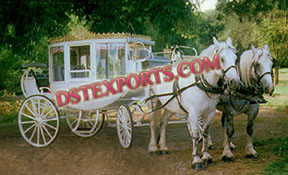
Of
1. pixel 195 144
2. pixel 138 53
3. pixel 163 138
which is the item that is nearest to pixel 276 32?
pixel 138 53

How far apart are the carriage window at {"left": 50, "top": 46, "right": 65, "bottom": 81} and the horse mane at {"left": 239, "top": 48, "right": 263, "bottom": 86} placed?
4597 mm

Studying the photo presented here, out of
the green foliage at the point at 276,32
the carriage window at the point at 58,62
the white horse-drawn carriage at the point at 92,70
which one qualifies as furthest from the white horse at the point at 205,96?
the green foliage at the point at 276,32

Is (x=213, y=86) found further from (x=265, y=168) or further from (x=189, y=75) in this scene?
(x=265, y=168)

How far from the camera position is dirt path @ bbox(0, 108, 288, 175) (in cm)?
632

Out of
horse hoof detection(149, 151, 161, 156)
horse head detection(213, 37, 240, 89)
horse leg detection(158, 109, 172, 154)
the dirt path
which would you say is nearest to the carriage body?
the dirt path

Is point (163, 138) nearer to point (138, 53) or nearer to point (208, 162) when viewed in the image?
point (208, 162)

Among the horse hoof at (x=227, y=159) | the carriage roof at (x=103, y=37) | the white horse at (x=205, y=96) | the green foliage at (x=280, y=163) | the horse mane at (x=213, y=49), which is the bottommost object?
the horse hoof at (x=227, y=159)

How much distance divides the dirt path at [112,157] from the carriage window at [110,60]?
178 centimetres

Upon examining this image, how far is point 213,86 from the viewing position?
6176 millimetres

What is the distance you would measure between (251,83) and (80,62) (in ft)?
14.3

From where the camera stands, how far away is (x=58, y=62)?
9.23 m

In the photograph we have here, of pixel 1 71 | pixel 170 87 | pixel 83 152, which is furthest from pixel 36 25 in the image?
pixel 1 71

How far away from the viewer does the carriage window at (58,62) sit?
9125 millimetres

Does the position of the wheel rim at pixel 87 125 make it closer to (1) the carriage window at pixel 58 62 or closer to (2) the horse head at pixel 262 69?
(1) the carriage window at pixel 58 62
